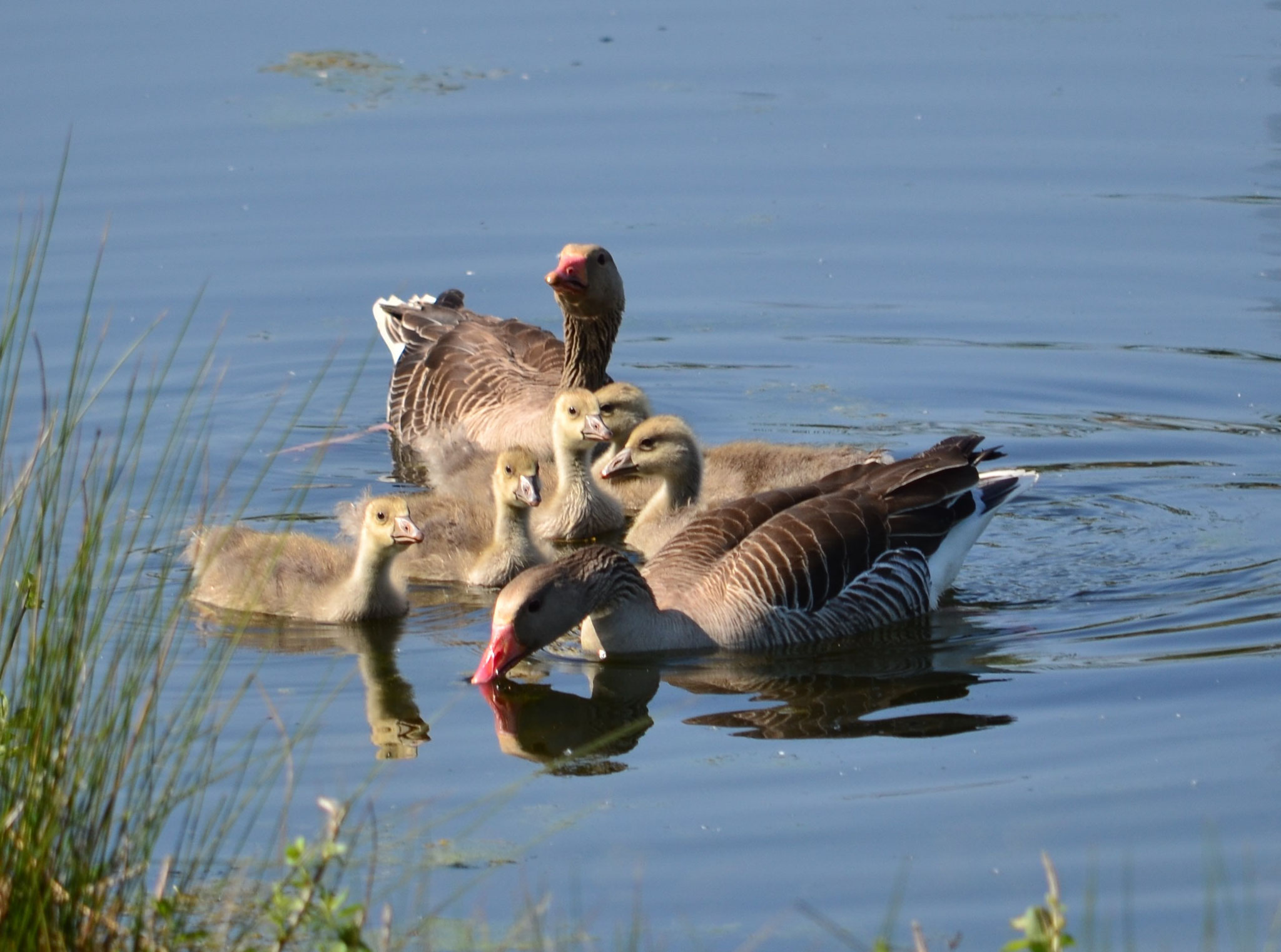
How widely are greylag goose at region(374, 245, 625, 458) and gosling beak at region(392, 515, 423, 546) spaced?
125 inches

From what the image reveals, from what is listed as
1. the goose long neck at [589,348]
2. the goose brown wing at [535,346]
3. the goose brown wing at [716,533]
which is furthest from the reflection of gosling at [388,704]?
the goose brown wing at [535,346]

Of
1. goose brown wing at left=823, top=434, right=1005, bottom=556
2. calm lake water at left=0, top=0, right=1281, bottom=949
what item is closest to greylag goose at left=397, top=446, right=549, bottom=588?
calm lake water at left=0, top=0, right=1281, bottom=949

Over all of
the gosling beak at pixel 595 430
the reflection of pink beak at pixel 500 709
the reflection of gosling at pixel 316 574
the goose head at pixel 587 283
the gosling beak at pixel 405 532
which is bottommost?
the reflection of pink beak at pixel 500 709

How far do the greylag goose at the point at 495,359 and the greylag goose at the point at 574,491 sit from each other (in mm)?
1002

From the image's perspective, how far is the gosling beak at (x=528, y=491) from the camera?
1008 centimetres

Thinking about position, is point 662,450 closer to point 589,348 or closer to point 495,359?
point 589,348

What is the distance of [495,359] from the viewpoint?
44.9 ft

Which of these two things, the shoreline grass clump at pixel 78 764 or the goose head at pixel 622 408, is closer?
the shoreline grass clump at pixel 78 764

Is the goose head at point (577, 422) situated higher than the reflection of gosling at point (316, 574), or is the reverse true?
the goose head at point (577, 422)

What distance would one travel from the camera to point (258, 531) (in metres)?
10.9

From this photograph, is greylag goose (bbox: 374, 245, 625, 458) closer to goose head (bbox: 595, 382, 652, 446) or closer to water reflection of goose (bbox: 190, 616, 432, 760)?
goose head (bbox: 595, 382, 652, 446)

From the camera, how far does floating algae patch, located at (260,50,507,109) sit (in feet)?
60.2

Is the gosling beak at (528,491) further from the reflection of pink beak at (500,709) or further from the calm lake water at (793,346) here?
the reflection of pink beak at (500,709)

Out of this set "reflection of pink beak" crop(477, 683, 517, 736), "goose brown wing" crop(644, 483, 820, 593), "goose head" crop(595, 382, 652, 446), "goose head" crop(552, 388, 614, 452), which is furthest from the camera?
"goose head" crop(595, 382, 652, 446)
